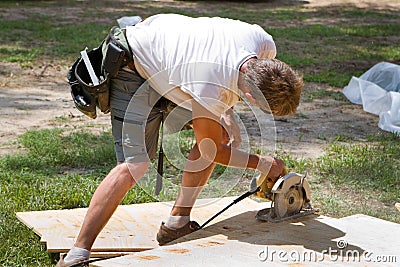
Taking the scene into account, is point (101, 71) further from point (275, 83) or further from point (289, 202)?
point (289, 202)

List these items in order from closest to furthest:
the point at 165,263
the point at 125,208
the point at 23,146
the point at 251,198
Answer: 1. the point at 165,263
2. the point at 125,208
3. the point at 251,198
4. the point at 23,146

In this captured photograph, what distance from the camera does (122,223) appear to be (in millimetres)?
4230

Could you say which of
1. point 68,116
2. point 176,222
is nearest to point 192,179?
point 176,222

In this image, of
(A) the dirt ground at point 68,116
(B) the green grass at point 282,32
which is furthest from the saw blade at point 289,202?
(B) the green grass at point 282,32

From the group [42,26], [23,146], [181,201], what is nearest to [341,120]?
[23,146]

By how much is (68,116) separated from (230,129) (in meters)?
3.40

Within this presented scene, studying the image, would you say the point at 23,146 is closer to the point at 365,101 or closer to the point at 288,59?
the point at 365,101

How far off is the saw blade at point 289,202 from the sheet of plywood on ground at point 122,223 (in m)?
0.40

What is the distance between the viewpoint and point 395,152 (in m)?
6.05

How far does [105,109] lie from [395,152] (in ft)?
10.0

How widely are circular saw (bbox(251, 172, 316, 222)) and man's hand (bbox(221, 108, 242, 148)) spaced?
0.75ft

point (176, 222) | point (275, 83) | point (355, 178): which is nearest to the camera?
point (275, 83)

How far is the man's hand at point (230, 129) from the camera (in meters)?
3.81

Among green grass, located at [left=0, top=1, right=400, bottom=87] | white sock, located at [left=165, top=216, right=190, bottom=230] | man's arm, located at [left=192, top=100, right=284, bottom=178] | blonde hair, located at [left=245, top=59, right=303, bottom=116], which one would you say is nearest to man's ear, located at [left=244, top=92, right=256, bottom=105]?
blonde hair, located at [left=245, top=59, right=303, bottom=116]
